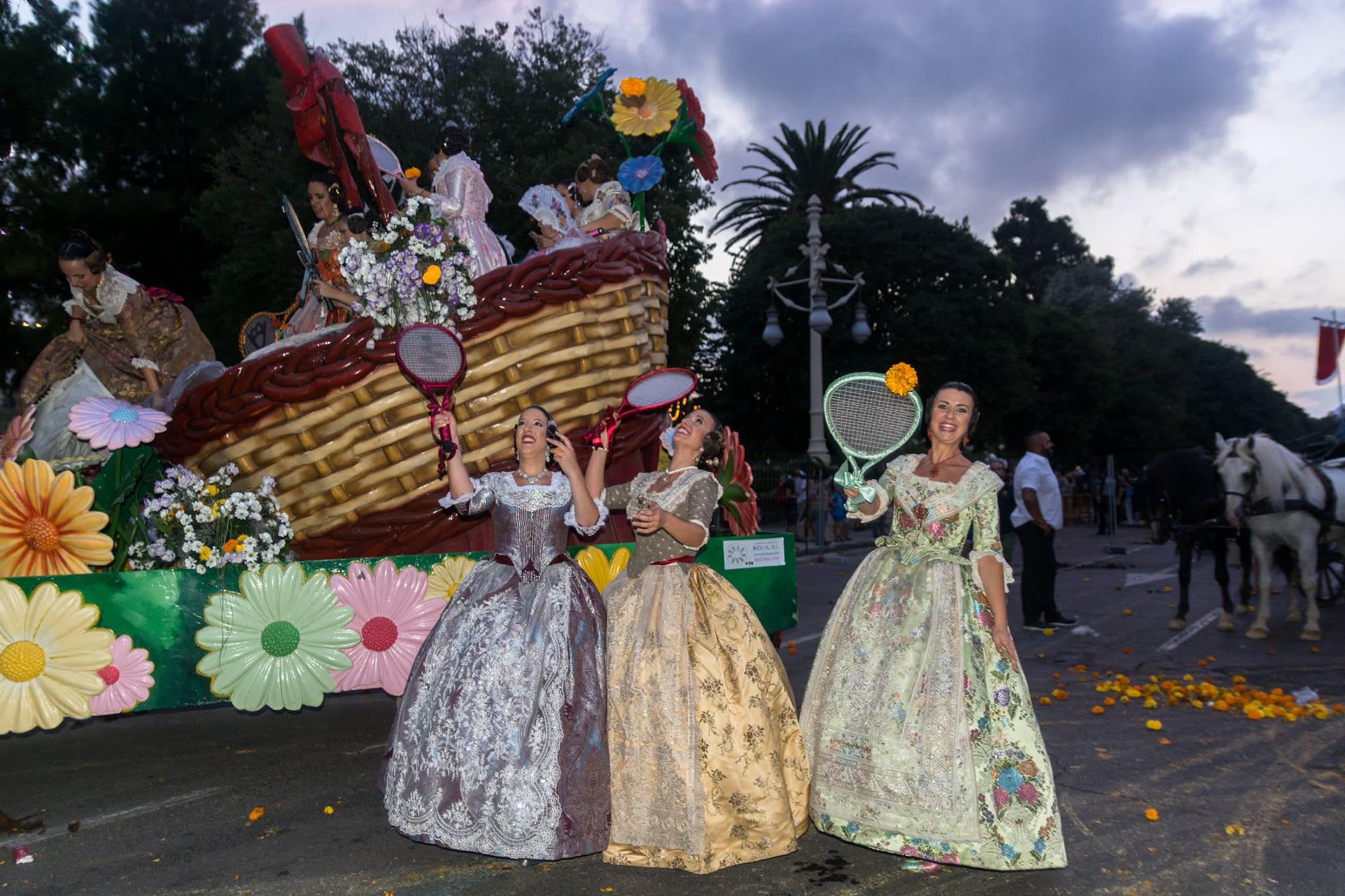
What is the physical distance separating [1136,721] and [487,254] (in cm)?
495

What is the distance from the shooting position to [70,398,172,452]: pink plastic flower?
14.8 feet

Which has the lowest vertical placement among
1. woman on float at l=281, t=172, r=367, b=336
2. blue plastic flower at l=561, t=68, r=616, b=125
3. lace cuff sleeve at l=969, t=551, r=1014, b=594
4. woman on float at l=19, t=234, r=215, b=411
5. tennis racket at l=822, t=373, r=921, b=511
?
lace cuff sleeve at l=969, t=551, r=1014, b=594

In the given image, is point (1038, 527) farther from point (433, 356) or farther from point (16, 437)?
point (16, 437)

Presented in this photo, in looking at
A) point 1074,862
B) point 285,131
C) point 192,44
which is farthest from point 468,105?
point 1074,862

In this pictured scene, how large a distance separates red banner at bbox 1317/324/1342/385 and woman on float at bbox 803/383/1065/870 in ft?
101

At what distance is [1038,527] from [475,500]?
21.7ft

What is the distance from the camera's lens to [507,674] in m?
3.64

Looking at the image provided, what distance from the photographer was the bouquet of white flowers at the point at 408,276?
461 cm

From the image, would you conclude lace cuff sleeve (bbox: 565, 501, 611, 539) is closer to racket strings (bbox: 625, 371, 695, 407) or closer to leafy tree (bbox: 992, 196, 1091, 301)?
racket strings (bbox: 625, 371, 695, 407)

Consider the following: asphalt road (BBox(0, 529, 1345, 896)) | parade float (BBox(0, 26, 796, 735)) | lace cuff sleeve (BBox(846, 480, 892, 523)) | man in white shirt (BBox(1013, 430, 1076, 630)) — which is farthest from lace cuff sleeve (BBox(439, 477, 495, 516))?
man in white shirt (BBox(1013, 430, 1076, 630))

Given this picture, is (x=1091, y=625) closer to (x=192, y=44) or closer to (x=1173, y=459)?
(x=1173, y=459)

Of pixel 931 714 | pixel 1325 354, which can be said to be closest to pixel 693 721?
pixel 931 714

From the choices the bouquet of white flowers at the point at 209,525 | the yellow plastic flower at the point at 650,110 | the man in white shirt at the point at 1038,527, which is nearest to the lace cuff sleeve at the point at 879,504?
the yellow plastic flower at the point at 650,110

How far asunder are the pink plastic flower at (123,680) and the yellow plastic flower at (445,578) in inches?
53.1
